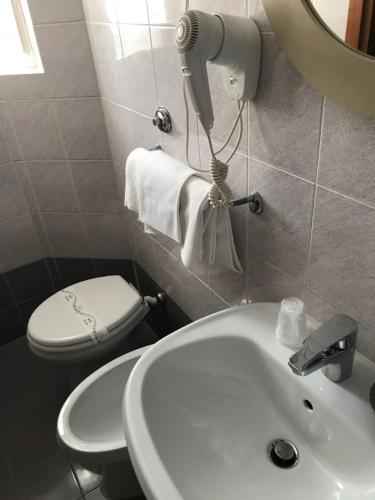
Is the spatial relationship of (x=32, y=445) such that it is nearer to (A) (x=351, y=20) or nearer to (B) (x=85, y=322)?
(B) (x=85, y=322)

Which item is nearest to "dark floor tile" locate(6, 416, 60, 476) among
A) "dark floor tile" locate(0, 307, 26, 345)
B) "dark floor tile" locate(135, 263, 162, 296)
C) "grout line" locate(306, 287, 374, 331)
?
"dark floor tile" locate(0, 307, 26, 345)

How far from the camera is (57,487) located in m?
1.35

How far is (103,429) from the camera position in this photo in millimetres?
1198

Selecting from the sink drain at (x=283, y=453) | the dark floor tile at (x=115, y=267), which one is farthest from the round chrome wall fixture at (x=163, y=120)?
the dark floor tile at (x=115, y=267)

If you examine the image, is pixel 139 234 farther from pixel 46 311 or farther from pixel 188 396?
pixel 188 396

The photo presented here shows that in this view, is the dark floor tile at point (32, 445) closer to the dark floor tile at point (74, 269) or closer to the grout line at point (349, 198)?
the dark floor tile at point (74, 269)

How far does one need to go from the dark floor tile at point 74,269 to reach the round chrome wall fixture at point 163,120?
0.99 meters

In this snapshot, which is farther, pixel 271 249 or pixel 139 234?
pixel 139 234

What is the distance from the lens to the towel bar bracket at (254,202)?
814 millimetres

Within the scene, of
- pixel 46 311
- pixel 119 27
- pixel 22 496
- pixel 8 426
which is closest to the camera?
pixel 119 27

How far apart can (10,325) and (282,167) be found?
5.57 ft

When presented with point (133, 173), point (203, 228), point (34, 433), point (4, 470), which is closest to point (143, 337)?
point (34, 433)

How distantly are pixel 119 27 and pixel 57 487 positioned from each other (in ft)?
4.98

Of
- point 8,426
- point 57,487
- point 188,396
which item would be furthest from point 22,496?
point 188,396
